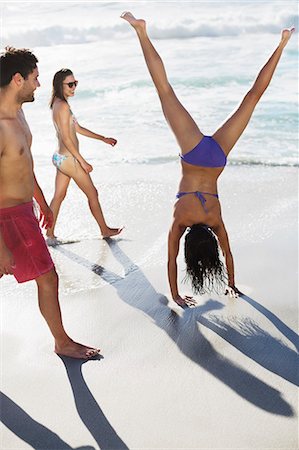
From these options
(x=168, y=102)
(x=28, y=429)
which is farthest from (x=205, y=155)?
(x=28, y=429)

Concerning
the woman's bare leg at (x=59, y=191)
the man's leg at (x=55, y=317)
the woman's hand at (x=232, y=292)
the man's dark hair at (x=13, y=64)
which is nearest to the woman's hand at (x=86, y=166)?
the woman's bare leg at (x=59, y=191)

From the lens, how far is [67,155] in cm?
642

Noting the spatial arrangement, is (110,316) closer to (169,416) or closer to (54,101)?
→ (169,416)

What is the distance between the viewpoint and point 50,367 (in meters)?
4.15

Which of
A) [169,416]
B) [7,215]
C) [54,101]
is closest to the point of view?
[169,416]

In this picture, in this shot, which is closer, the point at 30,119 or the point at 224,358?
the point at 224,358

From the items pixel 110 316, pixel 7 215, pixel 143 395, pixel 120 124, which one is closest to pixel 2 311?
pixel 110 316

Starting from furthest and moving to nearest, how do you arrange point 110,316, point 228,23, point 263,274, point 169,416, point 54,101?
point 228,23
point 54,101
point 263,274
point 110,316
point 169,416

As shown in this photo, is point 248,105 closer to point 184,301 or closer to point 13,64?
point 184,301

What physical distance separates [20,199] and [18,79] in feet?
2.17

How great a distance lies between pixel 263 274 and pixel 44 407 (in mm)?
2154

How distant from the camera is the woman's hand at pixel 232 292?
499cm

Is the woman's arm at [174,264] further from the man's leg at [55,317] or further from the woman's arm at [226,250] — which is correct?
the man's leg at [55,317]

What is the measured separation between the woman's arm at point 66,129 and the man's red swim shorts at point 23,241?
220cm
